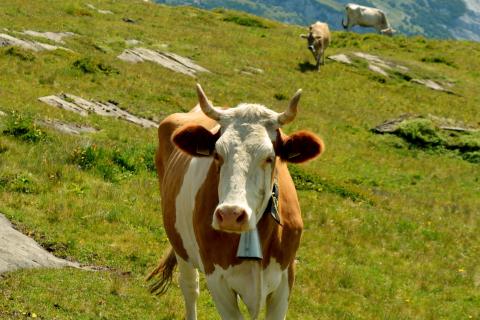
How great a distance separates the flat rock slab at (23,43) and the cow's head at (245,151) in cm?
2531

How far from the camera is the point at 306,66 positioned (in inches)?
1805

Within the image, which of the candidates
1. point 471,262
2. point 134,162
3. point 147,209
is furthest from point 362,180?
point 147,209

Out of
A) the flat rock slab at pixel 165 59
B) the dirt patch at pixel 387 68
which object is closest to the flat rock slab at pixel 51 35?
the flat rock slab at pixel 165 59

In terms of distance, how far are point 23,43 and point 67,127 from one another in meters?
12.4

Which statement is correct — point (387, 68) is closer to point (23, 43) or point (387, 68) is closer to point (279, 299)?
point (23, 43)

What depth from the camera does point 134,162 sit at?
18.3 meters

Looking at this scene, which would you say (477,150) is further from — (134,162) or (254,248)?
(254,248)

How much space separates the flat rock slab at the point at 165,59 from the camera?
3591cm

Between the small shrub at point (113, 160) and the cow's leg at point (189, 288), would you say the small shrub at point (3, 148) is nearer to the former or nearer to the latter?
the small shrub at point (113, 160)

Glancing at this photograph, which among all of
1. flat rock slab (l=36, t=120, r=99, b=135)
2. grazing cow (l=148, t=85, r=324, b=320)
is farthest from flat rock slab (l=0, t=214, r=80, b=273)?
flat rock slab (l=36, t=120, r=99, b=135)

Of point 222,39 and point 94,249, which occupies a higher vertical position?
point 94,249

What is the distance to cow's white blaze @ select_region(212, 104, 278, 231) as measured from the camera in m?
6.11

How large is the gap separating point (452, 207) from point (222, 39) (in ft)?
96.1

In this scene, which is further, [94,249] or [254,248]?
[94,249]
